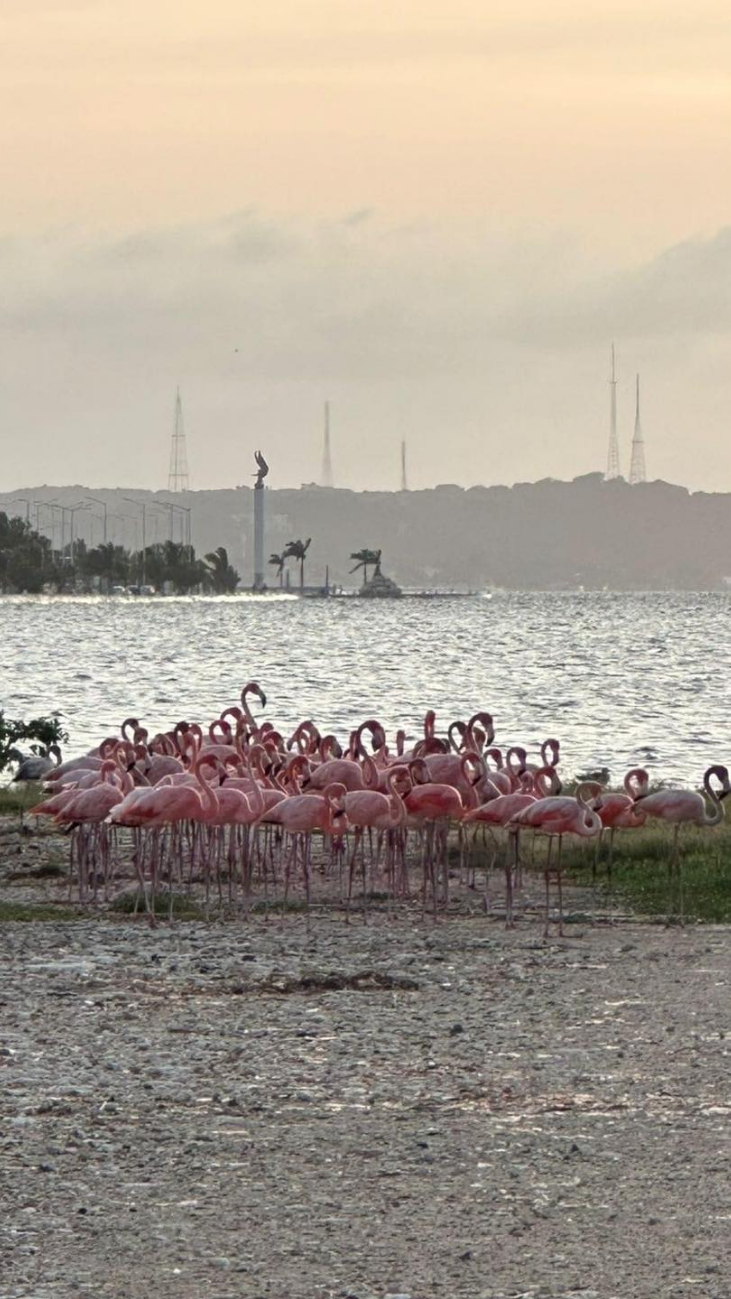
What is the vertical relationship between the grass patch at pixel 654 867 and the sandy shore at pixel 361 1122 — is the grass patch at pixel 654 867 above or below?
below

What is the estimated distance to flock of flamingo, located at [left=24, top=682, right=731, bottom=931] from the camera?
763 inches

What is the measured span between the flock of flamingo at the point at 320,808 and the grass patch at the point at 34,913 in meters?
0.49

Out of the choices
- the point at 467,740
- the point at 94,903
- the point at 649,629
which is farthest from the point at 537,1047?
the point at 649,629

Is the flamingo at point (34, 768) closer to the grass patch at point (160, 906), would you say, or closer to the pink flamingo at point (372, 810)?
the grass patch at point (160, 906)

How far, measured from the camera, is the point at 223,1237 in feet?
30.8

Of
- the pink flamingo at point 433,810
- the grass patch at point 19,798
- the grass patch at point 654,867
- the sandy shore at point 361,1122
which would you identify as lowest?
the grass patch at point 19,798

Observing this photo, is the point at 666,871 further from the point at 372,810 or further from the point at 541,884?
the point at 372,810

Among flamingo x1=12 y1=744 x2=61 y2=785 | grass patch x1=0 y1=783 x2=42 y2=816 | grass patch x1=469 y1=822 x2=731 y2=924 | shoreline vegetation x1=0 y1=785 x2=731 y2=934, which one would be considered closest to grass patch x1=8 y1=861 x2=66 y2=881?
shoreline vegetation x1=0 y1=785 x2=731 y2=934

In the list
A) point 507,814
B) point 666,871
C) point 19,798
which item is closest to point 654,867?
point 666,871

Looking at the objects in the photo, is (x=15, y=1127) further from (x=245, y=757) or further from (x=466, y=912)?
(x=245, y=757)

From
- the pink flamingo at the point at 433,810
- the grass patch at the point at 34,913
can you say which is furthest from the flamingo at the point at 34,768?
the pink flamingo at the point at 433,810

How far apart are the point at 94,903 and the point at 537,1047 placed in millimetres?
8060

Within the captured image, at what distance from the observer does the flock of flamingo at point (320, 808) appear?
19391mm

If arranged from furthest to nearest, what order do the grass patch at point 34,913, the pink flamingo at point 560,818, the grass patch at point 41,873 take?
the grass patch at point 41,873 → the grass patch at point 34,913 → the pink flamingo at point 560,818
